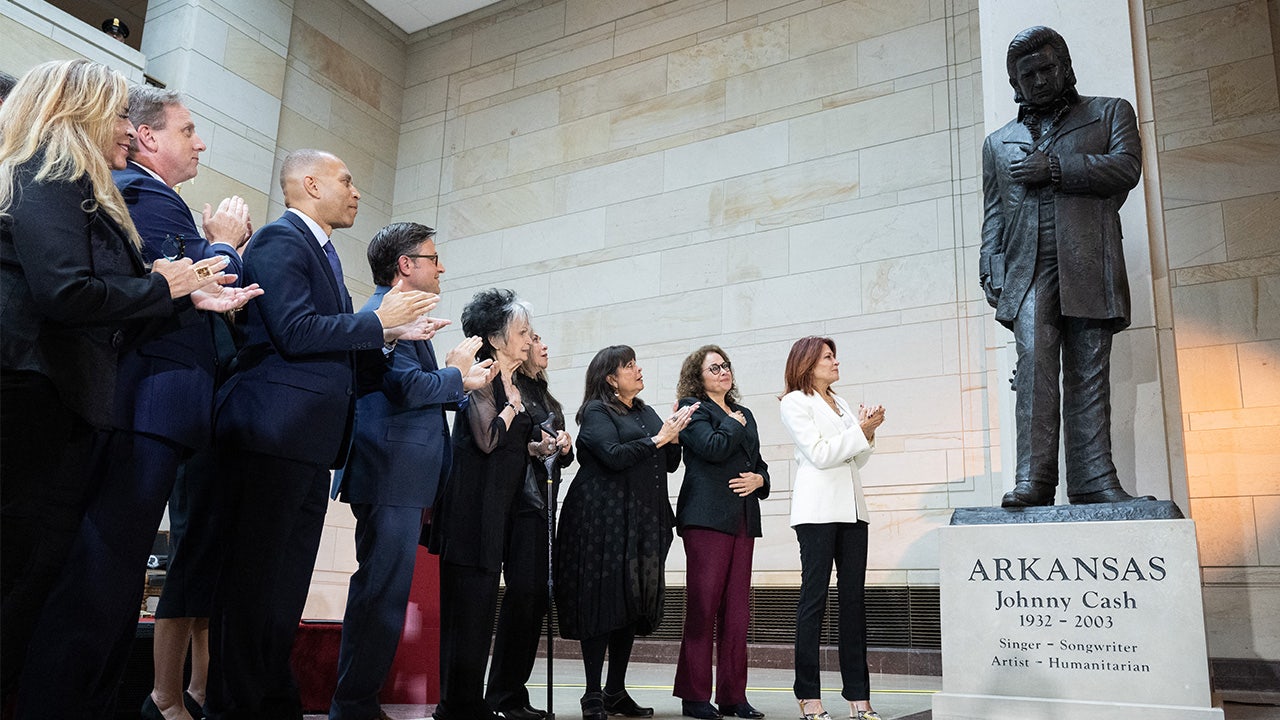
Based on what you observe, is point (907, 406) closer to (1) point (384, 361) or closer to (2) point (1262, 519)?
(2) point (1262, 519)

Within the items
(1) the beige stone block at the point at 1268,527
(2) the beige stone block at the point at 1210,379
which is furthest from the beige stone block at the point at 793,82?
(1) the beige stone block at the point at 1268,527

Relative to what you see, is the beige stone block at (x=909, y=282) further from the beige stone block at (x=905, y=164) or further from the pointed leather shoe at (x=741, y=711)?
the pointed leather shoe at (x=741, y=711)

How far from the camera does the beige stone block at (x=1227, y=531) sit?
647 cm

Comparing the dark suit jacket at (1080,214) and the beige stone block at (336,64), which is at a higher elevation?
Result: the beige stone block at (336,64)

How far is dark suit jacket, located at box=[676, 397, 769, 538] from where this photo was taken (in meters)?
4.61

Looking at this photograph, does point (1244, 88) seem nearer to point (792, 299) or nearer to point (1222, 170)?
point (1222, 170)

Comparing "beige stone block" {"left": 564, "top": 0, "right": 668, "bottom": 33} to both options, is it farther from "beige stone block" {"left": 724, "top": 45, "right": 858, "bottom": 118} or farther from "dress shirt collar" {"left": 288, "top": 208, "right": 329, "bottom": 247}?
"dress shirt collar" {"left": 288, "top": 208, "right": 329, "bottom": 247}

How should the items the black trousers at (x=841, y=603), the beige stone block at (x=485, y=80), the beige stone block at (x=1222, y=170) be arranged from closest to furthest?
the black trousers at (x=841, y=603) → the beige stone block at (x=1222, y=170) → the beige stone block at (x=485, y=80)

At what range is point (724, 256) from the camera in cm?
907

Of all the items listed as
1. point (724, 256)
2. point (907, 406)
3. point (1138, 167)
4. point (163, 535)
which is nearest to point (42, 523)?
point (1138, 167)

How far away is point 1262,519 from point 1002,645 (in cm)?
379

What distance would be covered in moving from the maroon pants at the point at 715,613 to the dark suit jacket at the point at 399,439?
1.57 metres

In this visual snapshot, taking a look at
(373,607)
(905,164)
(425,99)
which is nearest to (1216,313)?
(905,164)

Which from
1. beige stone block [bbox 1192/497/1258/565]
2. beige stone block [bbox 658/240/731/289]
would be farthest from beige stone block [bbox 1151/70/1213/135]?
beige stone block [bbox 658/240/731/289]
